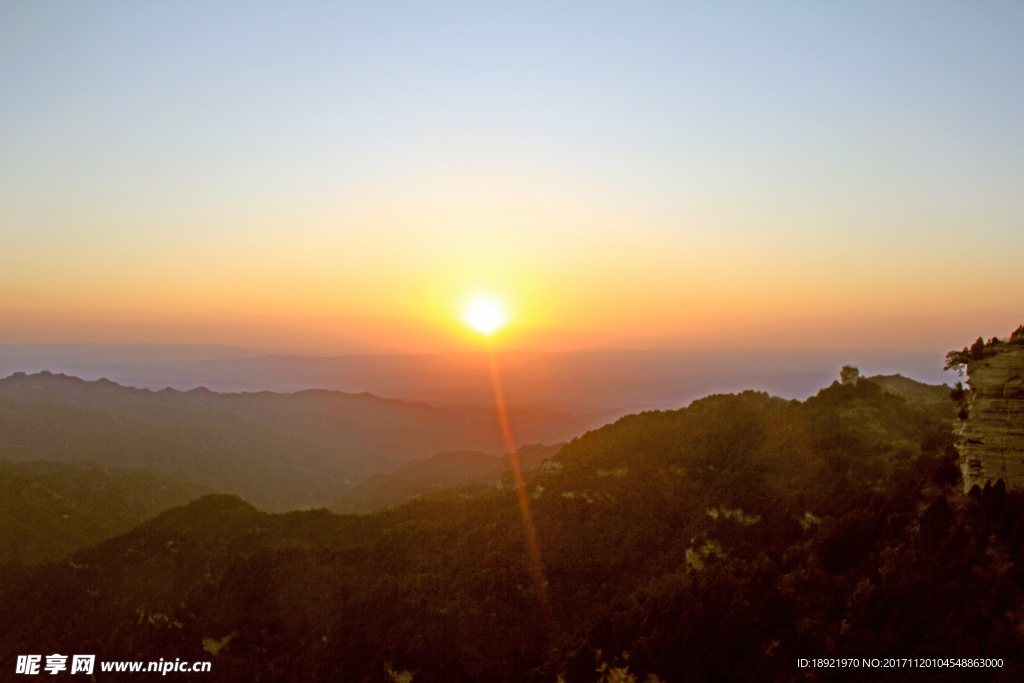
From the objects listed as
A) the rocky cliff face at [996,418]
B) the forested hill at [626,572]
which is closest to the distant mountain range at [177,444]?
the forested hill at [626,572]

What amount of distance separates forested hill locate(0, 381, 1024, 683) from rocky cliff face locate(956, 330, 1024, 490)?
46.7 inches

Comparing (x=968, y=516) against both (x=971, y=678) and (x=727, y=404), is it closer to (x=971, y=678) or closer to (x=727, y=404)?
(x=971, y=678)

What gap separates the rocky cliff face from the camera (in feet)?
84.5

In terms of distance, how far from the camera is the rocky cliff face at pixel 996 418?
84.5 feet

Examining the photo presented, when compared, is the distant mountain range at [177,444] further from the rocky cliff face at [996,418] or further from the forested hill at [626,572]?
the rocky cliff face at [996,418]

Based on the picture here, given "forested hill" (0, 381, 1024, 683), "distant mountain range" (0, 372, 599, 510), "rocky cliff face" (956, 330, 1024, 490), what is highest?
"distant mountain range" (0, 372, 599, 510)

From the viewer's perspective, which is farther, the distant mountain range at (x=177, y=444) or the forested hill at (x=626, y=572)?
the distant mountain range at (x=177, y=444)

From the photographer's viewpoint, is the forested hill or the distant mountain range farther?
the distant mountain range

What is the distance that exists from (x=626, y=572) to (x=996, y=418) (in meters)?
24.8

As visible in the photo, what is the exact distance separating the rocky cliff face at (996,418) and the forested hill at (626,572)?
119 cm

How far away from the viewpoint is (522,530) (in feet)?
163

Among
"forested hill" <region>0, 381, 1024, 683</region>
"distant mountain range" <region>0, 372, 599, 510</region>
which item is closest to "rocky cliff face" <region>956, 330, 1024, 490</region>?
"forested hill" <region>0, 381, 1024, 683</region>

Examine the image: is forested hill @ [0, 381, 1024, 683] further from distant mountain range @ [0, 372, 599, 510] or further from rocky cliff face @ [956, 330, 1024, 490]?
distant mountain range @ [0, 372, 599, 510]

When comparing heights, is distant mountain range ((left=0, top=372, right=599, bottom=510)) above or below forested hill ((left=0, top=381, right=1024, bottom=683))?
above
